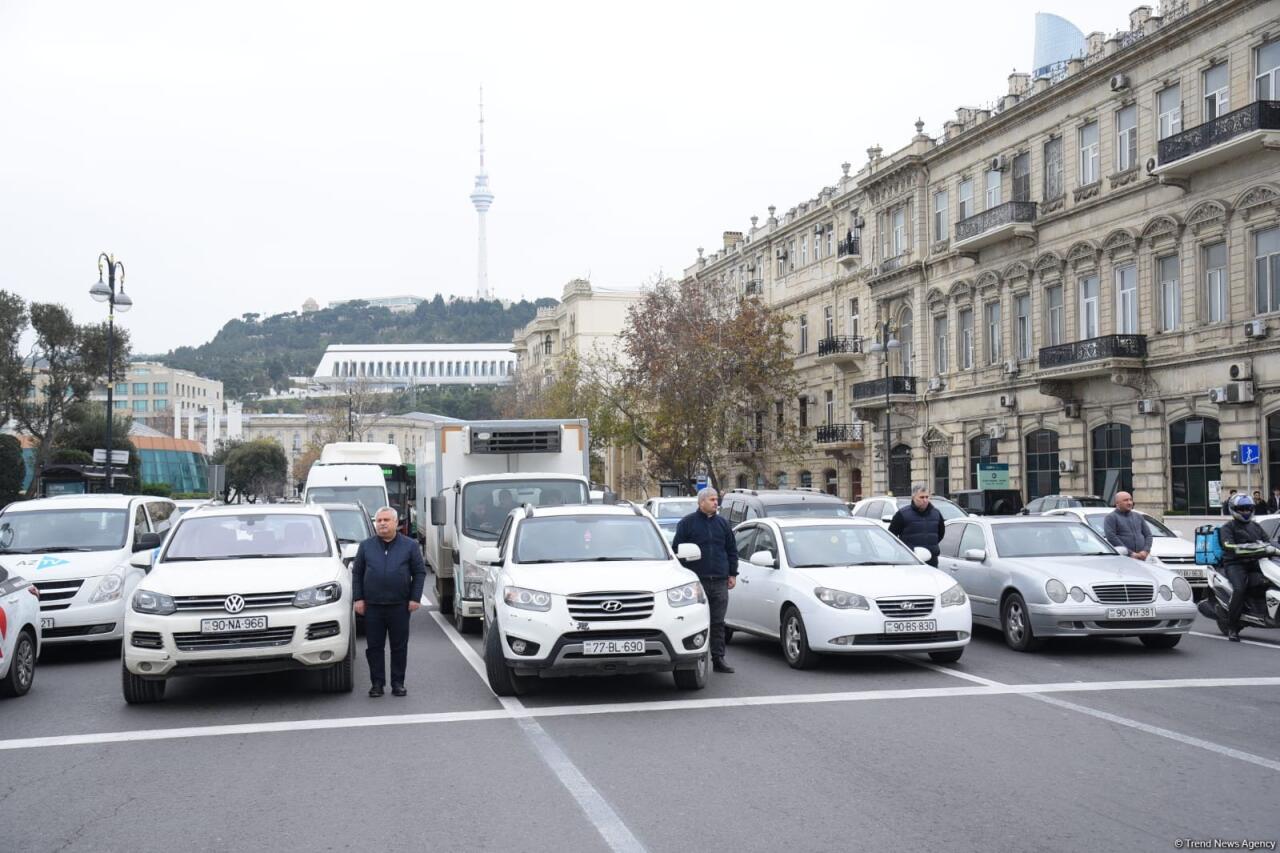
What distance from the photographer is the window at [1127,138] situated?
35688 millimetres

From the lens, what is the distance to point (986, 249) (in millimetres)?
43594

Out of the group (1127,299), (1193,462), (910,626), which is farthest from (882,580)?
(1127,299)

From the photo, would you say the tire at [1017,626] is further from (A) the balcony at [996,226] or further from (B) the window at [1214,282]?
(A) the balcony at [996,226]

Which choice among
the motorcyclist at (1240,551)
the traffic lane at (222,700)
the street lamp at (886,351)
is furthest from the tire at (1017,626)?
the street lamp at (886,351)

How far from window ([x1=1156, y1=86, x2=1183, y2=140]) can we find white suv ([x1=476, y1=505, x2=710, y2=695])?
27833 millimetres

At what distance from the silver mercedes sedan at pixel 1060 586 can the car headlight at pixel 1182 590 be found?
0.01 m

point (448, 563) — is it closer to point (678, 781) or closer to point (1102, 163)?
point (678, 781)

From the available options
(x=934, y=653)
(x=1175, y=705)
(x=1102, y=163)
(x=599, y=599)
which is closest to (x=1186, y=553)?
(x=934, y=653)

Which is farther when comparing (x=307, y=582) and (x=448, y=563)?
(x=448, y=563)

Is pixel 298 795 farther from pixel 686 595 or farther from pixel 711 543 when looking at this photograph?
pixel 711 543

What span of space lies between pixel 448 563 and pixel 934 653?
8.09 m

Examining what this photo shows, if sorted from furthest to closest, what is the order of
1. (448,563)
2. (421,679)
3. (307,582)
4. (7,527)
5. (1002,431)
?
1. (1002,431)
2. (448,563)
3. (7,527)
4. (421,679)
5. (307,582)

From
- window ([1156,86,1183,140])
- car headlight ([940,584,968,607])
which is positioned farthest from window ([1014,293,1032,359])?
car headlight ([940,584,968,607])

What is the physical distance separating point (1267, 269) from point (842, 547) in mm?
22387
